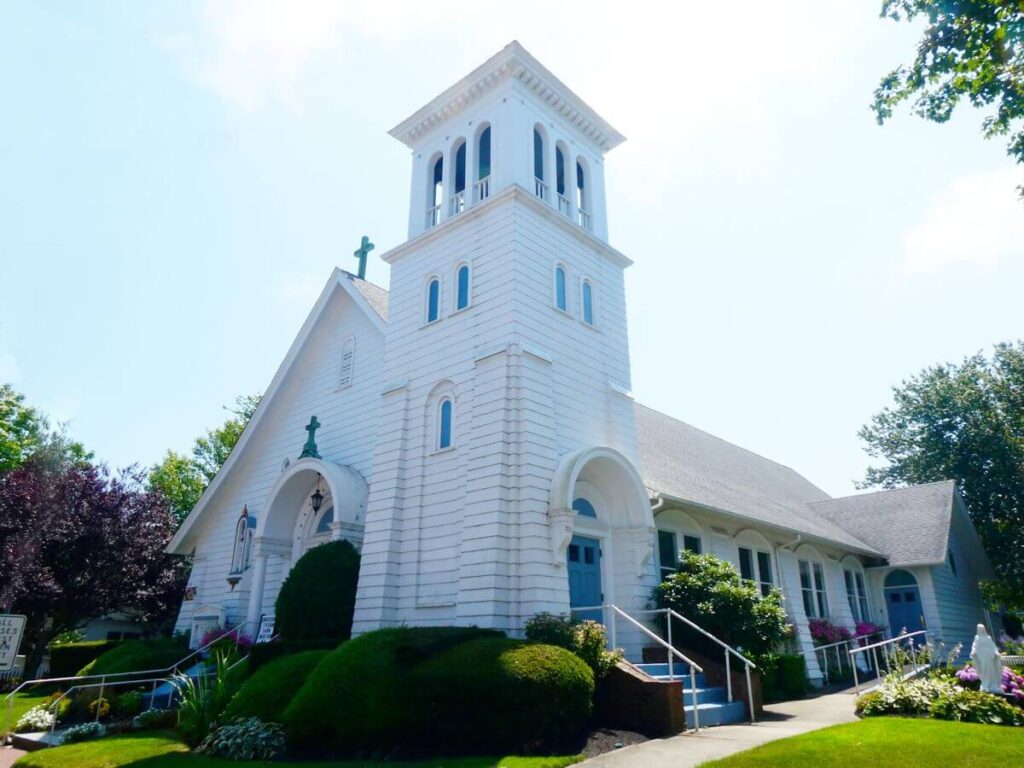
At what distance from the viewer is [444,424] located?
48.2ft

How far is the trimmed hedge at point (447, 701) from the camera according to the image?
8.77m

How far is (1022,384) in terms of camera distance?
34.5 metres

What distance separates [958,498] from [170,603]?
30.9 m

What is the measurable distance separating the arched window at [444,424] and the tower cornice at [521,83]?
26.2 feet

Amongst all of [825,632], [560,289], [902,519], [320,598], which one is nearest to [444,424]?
[560,289]

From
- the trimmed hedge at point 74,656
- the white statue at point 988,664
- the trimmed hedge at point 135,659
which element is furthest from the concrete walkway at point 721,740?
the trimmed hedge at point 74,656

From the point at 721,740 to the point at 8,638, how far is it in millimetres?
9037

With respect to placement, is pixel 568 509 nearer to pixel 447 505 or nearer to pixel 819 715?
pixel 447 505

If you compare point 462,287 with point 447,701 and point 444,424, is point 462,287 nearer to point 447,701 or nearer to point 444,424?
point 444,424

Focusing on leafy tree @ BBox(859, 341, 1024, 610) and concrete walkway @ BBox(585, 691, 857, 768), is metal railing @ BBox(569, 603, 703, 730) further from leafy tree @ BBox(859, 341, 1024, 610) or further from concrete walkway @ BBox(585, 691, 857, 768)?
leafy tree @ BBox(859, 341, 1024, 610)

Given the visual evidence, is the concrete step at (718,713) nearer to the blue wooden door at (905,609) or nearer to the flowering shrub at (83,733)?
the flowering shrub at (83,733)

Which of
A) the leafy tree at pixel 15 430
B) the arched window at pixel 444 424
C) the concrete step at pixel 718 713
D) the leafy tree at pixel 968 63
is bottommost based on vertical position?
the concrete step at pixel 718 713

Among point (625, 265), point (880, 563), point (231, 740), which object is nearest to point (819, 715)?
point (231, 740)

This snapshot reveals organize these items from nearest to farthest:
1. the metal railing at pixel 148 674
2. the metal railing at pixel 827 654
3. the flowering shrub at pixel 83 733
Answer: the flowering shrub at pixel 83 733
the metal railing at pixel 148 674
the metal railing at pixel 827 654
